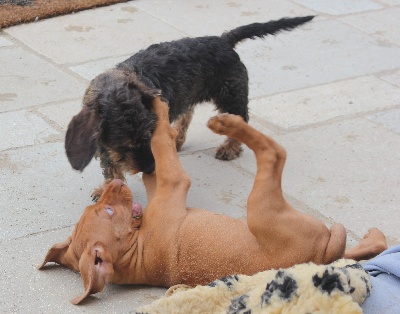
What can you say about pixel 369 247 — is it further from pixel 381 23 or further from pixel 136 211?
pixel 381 23

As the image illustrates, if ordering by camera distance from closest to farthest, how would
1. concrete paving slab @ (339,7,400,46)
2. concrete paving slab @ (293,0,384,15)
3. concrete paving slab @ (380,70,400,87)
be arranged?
concrete paving slab @ (380,70,400,87)
concrete paving slab @ (339,7,400,46)
concrete paving slab @ (293,0,384,15)

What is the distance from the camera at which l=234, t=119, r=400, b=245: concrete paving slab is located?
14.7ft

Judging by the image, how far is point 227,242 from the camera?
3631 mm

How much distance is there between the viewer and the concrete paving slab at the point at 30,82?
233 inches

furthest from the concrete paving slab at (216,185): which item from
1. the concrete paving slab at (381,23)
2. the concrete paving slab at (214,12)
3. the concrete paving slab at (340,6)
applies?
the concrete paving slab at (340,6)

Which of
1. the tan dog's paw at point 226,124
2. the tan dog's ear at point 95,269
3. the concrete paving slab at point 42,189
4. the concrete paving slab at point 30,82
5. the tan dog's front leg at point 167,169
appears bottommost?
the concrete paving slab at point 30,82

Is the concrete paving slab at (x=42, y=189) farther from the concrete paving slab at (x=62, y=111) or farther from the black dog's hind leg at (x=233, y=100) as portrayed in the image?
the black dog's hind leg at (x=233, y=100)

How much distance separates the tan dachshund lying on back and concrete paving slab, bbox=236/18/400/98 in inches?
102

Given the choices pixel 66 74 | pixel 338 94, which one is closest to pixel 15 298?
pixel 66 74

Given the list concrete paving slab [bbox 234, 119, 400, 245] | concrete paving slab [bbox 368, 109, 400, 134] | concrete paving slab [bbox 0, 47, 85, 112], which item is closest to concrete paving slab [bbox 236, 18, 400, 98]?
concrete paving slab [bbox 368, 109, 400, 134]

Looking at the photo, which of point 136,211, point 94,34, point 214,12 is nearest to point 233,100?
point 136,211

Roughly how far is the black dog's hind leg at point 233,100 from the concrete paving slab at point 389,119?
3.76 ft

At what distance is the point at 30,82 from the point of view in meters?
6.23

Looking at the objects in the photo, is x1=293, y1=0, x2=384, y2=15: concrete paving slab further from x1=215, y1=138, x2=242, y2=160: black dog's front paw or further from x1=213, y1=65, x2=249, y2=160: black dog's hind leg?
x1=215, y1=138, x2=242, y2=160: black dog's front paw
